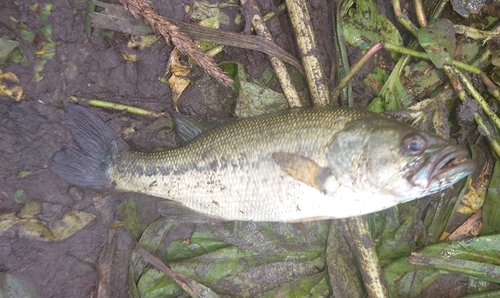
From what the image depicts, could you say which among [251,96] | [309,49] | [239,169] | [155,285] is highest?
[309,49]

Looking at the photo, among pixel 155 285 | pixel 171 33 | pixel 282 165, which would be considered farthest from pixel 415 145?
pixel 155 285

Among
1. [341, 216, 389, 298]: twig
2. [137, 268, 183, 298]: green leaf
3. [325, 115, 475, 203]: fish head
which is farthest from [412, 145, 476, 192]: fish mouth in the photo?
[137, 268, 183, 298]: green leaf

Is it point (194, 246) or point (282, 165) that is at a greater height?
point (282, 165)

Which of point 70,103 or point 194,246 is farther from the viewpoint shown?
point 194,246

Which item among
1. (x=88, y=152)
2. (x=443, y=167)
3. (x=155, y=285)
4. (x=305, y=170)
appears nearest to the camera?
(x=443, y=167)

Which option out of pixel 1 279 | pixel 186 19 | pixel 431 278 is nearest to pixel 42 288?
pixel 1 279

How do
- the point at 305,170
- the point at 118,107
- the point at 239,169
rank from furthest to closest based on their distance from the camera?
1. the point at 118,107
2. the point at 239,169
3. the point at 305,170

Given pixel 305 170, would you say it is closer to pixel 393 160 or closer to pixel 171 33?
pixel 393 160
